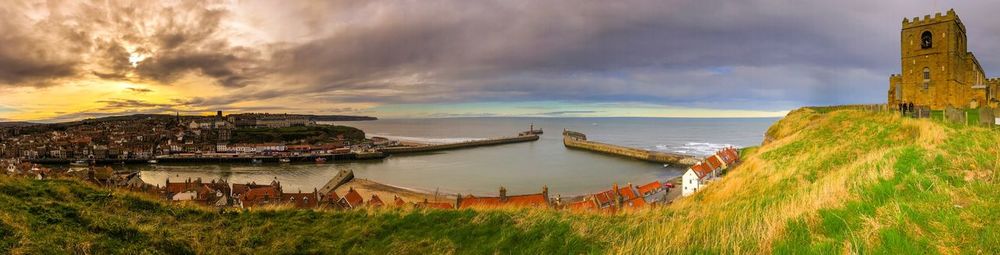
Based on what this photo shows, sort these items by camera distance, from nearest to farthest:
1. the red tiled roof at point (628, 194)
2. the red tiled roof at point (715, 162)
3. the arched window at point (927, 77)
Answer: the arched window at point (927, 77)
the red tiled roof at point (628, 194)
the red tiled roof at point (715, 162)

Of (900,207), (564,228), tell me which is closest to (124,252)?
(564,228)

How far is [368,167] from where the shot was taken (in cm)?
5716

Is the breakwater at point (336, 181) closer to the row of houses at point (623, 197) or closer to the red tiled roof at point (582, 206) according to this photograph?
the row of houses at point (623, 197)

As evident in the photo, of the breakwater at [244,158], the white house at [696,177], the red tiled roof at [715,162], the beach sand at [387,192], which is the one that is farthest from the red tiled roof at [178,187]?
the red tiled roof at [715,162]

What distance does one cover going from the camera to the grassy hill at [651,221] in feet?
12.5

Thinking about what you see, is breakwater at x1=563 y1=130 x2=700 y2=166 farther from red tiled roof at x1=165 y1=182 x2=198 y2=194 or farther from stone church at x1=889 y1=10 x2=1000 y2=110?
red tiled roof at x1=165 y1=182 x2=198 y2=194

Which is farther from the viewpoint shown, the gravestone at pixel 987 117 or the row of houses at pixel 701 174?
the row of houses at pixel 701 174

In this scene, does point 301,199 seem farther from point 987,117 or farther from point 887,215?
point 987,117

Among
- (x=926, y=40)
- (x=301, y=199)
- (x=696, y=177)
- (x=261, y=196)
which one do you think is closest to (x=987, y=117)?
(x=926, y=40)

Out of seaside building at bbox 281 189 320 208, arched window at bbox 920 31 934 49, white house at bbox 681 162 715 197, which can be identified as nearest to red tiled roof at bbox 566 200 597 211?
white house at bbox 681 162 715 197

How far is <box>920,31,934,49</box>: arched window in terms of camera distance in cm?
2233

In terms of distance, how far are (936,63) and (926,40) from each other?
136 cm

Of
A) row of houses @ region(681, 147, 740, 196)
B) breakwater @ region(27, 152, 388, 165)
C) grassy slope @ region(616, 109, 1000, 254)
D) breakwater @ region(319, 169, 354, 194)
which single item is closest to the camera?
grassy slope @ region(616, 109, 1000, 254)

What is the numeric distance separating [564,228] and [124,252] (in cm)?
568
